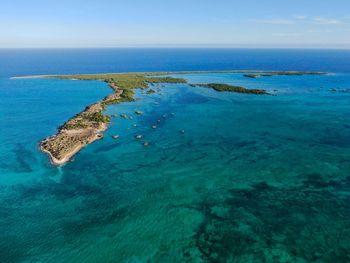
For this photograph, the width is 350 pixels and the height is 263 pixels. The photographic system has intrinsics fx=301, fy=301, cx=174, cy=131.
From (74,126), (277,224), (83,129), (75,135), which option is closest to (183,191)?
(277,224)

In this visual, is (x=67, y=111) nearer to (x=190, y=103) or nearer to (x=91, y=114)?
(x=91, y=114)

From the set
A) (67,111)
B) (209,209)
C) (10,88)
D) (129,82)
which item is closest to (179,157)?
(209,209)

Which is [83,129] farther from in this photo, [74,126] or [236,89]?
[236,89]

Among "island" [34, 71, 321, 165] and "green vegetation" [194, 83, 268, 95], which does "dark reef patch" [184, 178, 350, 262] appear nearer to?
"island" [34, 71, 321, 165]

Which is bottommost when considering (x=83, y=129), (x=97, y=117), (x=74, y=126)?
(x=83, y=129)

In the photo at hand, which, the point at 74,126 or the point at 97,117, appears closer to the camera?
the point at 74,126

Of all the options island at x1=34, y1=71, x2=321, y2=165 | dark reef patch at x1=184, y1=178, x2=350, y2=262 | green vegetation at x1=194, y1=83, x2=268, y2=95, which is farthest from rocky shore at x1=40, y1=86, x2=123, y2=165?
green vegetation at x1=194, y1=83, x2=268, y2=95

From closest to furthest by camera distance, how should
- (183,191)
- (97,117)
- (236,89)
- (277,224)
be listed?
(277,224), (183,191), (97,117), (236,89)

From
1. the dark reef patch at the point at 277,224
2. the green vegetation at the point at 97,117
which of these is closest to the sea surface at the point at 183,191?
the dark reef patch at the point at 277,224
